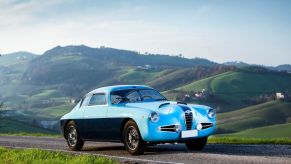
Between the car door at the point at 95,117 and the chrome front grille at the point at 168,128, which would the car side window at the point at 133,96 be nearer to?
the car door at the point at 95,117

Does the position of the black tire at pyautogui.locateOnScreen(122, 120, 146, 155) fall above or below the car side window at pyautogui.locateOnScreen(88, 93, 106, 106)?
below

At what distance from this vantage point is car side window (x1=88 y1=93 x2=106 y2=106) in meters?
14.0

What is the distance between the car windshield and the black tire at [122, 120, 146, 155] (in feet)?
3.26

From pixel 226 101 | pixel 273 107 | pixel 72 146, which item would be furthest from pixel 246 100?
pixel 72 146

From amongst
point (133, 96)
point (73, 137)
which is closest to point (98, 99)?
point (133, 96)

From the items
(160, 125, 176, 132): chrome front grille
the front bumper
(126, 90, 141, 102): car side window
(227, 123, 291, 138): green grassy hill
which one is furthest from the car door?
(227, 123, 291, 138): green grassy hill

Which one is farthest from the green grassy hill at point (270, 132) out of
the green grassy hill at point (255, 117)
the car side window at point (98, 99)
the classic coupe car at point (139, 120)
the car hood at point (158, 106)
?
the car hood at point (158, 106)

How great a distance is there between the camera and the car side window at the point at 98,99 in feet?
45.8

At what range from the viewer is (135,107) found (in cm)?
1255

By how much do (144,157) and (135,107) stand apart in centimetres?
136

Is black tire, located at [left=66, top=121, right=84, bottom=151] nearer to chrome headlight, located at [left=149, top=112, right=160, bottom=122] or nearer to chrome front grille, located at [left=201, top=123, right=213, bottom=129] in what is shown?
chrome headlight, located at [left=149, top=112, right=160, bottom=122]

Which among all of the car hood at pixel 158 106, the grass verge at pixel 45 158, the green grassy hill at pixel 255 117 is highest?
the car hood at pixel 158 106

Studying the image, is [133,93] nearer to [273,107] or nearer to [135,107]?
[135,107]

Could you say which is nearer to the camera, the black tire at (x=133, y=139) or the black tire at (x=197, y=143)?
the black tire at (x=133, y=139)
